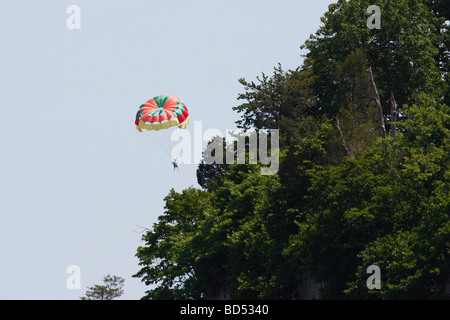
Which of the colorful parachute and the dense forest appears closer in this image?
the dense forest

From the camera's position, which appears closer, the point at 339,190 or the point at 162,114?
the point at 339,190

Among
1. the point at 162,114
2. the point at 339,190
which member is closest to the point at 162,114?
the point at 162,114

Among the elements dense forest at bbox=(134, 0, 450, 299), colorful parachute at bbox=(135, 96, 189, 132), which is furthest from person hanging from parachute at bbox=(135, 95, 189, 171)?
dense forest at bbox=(134, 0, 450, 299)

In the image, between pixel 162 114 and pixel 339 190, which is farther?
pixel 162 114

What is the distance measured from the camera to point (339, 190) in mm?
56344

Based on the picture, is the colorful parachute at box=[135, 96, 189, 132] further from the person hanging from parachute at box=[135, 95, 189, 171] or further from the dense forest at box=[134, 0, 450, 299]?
the dense forest at box=[134, 0, 450, 299]

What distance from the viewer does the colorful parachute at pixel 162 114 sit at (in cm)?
7562

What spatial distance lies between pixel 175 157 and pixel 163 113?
8499 millimetres

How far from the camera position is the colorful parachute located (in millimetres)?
75625

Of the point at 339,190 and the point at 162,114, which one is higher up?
the point at 162,114

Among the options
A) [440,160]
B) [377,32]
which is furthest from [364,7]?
[440,160]

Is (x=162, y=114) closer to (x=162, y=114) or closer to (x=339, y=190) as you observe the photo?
(x=162, y=114)

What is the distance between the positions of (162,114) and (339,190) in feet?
76.6

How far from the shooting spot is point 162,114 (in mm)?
75875
